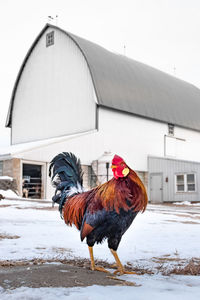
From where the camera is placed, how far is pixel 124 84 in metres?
29.5

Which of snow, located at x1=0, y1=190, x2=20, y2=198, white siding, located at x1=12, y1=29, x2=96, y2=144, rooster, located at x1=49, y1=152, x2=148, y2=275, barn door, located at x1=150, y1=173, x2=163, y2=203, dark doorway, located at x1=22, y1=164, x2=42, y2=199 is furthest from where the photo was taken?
barn door, located at x1=150, y1=173, x2=163, y2=203

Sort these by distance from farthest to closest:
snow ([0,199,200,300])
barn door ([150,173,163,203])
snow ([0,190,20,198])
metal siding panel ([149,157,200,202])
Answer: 1. barn door ([150,173,163,203])
2. metal siding panel ([149,157,200,202])
3. snow ([0,190,20,198])
4. snow ([0,199,200,300])

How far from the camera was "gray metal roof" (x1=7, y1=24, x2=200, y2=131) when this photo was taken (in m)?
27.6

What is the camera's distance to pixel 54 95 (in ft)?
95.8

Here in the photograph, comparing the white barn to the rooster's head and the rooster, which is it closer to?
the rooster

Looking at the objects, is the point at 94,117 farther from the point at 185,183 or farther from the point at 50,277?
the point at 50,277

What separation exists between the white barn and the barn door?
86 mm

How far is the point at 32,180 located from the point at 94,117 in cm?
662

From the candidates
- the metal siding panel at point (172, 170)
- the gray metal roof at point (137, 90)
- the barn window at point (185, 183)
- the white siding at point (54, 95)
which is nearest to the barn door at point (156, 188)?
the metal siding panel at point (172, 170)

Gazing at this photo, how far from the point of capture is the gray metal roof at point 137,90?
27.6 m

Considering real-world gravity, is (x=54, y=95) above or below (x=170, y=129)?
above

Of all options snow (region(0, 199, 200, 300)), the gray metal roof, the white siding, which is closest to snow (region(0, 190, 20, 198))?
the white siding

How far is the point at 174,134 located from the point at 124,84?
7965 millimetres

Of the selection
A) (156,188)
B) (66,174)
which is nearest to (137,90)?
(156,188)
